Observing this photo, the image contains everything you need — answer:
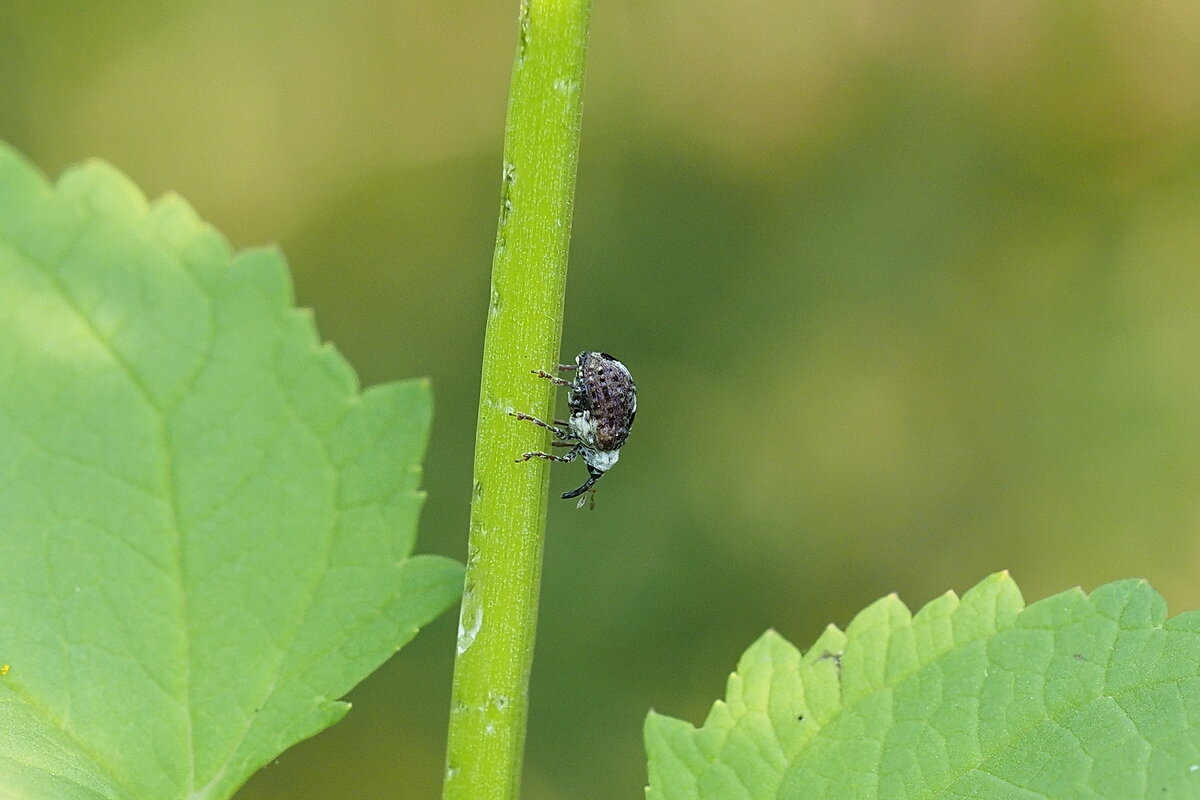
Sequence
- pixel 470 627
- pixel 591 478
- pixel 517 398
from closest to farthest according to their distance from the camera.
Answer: pixel 517 398 → pixel 470 627 → pixel 591 478

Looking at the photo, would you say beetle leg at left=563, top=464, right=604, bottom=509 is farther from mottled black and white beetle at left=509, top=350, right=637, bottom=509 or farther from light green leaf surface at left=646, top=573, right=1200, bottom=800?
light green leaf surface at left=646, top=573, right=1200, bottom=800

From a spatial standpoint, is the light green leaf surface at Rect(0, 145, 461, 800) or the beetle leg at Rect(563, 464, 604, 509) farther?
the beetle leg at Rect(563, 464, 604, 509)

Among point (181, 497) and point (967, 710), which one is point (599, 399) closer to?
point (181, 497)

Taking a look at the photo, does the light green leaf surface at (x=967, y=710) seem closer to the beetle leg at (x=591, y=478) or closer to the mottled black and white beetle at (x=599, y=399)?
the mottled black and white beetle at (x=599, y=399)

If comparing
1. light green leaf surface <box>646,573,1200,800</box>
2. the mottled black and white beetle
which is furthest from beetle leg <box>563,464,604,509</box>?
light green leaf surface <box>646,573,1200,800</box>

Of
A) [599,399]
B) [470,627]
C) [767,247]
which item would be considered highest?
[767,247]

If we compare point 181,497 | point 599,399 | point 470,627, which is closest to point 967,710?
point 470,627

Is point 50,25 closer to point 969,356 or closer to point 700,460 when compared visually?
point 700,460
